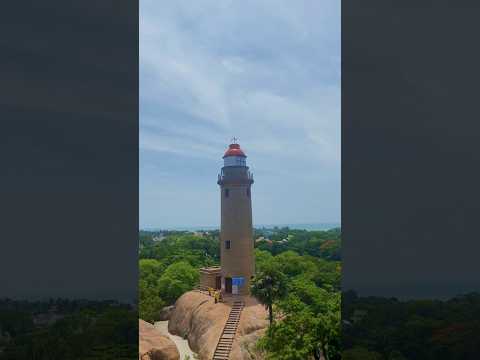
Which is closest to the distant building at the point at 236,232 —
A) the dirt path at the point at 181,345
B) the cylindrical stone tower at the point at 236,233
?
the cylindrical stone tower at the point at 236,233

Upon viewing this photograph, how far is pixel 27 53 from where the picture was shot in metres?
9.76

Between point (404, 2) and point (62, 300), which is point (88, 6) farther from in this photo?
point (404, 2)

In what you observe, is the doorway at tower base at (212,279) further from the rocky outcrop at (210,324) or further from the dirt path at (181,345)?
the dirt path at (181,345)

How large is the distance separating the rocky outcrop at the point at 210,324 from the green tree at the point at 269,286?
3.54 ft

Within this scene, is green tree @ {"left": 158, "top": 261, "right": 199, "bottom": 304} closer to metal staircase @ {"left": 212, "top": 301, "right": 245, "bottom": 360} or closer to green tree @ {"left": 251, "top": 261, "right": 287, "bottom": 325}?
metal staircase @ {"left": 212, "top": 301, "right": 245, "bottom": 360}

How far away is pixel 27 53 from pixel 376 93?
9325mm

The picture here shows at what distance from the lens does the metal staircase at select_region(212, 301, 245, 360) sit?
68.8 ft

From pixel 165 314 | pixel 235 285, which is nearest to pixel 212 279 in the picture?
pixel 235 285

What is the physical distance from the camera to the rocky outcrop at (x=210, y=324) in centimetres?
2103

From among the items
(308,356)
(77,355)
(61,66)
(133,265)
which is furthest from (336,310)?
(61,66)

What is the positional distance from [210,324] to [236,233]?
7.46m

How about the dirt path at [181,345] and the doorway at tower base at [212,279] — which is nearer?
the dirt path at [181,345]

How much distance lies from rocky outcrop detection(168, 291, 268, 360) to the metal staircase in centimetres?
26

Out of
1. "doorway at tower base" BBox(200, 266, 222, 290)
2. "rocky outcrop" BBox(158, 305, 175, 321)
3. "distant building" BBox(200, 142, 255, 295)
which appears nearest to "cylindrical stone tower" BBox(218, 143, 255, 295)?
"distant building" BBox(200, 142, 255, 295)
